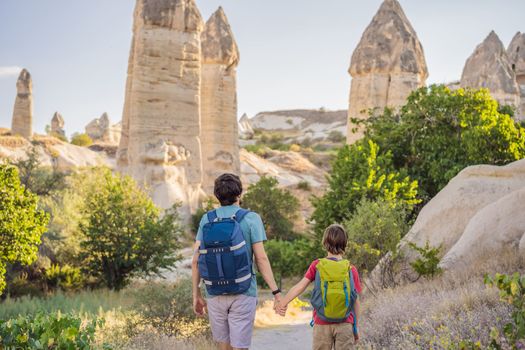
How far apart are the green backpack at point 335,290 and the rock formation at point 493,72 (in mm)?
25631

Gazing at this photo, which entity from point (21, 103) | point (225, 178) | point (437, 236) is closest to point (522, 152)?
point (437, 236)

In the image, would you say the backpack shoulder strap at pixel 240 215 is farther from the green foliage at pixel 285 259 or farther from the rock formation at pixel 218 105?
the rock formation at pixel 218 105

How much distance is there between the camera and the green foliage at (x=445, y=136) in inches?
425

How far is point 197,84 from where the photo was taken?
61.9 ft

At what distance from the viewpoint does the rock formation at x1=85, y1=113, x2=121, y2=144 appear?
170 feet

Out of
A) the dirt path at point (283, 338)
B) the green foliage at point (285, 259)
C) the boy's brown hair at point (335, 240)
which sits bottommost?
the green foliage at point (285, 259)

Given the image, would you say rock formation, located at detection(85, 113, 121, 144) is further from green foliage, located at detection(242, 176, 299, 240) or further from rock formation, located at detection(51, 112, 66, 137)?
green foliage, located at detection(242, 176, 299, 240)

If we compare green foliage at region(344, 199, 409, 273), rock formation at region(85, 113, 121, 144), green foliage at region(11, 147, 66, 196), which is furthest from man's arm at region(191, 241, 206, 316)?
rock formation at region(85, 113, 121, 144)

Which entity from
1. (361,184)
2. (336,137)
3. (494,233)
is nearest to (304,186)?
(361,184)

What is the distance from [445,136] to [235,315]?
917cm

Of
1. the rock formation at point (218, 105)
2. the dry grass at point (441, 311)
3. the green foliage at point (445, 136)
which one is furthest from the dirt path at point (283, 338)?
the rock formation at point (218, 105)

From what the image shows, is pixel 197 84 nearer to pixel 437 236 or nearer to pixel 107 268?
pixel 107 268

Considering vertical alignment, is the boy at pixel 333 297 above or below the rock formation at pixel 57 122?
below

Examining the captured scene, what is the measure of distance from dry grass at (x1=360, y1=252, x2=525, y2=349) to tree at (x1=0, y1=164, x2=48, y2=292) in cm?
402
